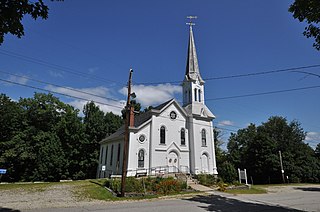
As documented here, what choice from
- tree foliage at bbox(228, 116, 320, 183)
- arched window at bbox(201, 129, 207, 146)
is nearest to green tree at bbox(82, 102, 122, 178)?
arched window at bbox(201, 129, 207, 146)

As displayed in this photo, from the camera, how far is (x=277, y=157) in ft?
141

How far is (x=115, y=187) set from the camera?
57.8 feet

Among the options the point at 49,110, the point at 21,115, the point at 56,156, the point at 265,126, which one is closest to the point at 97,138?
the point at 56,156

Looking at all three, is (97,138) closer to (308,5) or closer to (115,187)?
(115,187)

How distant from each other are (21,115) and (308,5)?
152 feet

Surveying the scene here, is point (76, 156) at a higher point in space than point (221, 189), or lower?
higher

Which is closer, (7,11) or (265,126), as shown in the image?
(7,11)

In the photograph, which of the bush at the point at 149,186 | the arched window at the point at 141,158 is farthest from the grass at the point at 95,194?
the arched window at the point at 141,158

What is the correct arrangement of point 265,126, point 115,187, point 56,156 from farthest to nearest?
point 265,126 → point 56,156 → point 115,187

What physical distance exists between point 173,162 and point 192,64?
54.3 ft

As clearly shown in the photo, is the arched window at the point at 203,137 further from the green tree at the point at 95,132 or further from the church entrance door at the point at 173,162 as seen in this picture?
the green tree at the point at 95,132

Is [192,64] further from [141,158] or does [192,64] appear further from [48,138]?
[48,138]

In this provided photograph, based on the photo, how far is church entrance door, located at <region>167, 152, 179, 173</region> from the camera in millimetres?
28014

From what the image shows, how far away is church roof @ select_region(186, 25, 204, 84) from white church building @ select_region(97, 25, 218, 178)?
24cm
